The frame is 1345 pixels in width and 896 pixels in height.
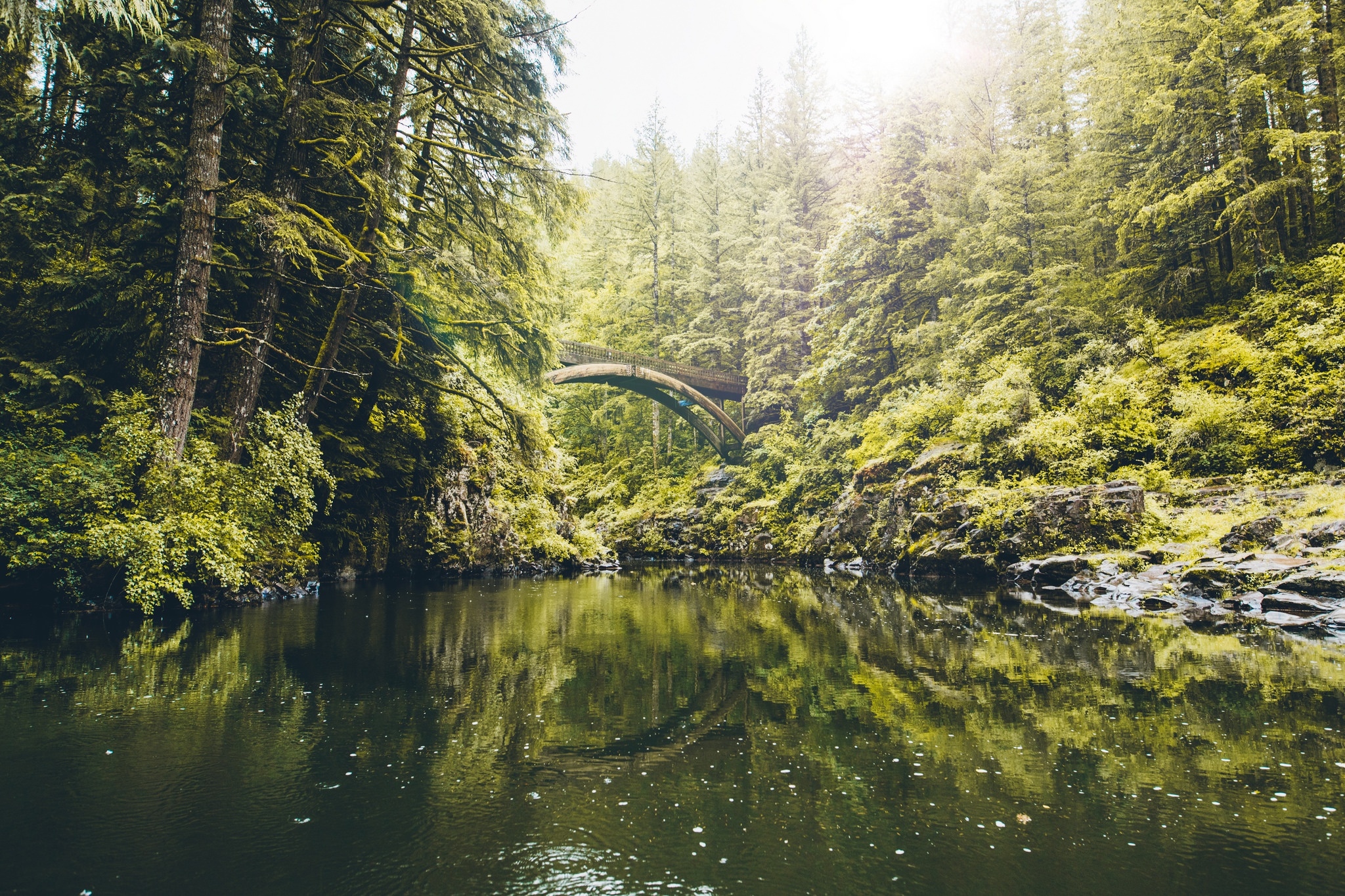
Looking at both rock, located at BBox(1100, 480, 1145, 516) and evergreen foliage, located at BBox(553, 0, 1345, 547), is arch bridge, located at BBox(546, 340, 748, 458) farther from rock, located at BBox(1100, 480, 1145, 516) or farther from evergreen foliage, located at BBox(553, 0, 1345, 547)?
rock, located at BBox(1100, 480, 1145, 516)

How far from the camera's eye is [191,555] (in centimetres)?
880

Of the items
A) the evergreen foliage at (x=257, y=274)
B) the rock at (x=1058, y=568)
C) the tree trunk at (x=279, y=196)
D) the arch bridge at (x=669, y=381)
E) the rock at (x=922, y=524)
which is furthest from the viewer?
the arch bridge at (x=669, y=381)

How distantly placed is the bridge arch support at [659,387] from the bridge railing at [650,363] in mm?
429

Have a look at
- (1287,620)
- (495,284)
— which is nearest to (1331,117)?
(1287,620)

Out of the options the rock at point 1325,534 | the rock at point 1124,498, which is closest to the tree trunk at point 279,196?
the rock at point 1124,498

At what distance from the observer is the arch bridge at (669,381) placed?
75.4 feet

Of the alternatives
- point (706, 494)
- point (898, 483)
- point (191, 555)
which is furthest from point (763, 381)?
point (191, 555)

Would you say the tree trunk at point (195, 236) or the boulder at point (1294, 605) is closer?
the boulder at point (1294, 605)

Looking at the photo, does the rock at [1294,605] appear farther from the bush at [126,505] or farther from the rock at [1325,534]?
the bush at [126,505]

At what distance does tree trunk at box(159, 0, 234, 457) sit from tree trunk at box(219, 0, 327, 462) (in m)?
0.94

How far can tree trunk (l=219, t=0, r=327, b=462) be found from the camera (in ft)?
32.2

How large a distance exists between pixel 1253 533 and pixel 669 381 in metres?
19.0

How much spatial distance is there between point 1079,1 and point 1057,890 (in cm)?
3091

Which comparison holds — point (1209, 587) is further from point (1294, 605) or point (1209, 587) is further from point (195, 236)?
point (195, 236)
